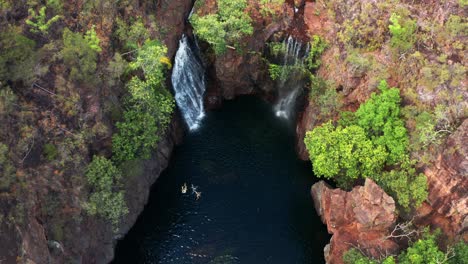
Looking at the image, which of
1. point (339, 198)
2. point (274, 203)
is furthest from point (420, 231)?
point (274, 203)

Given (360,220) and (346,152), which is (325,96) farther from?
(360,220)

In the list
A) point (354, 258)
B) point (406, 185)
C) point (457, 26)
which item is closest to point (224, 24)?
point (457, 26)

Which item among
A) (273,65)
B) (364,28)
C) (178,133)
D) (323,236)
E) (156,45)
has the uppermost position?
(364,28)

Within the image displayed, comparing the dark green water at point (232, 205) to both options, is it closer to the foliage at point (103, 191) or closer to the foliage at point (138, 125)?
the foliage at point (103, 191)

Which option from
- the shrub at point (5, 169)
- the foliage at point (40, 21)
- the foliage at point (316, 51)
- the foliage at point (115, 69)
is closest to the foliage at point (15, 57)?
the foliage at point (40, 21)

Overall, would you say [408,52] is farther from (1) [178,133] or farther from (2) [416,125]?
(1) [178,133]
